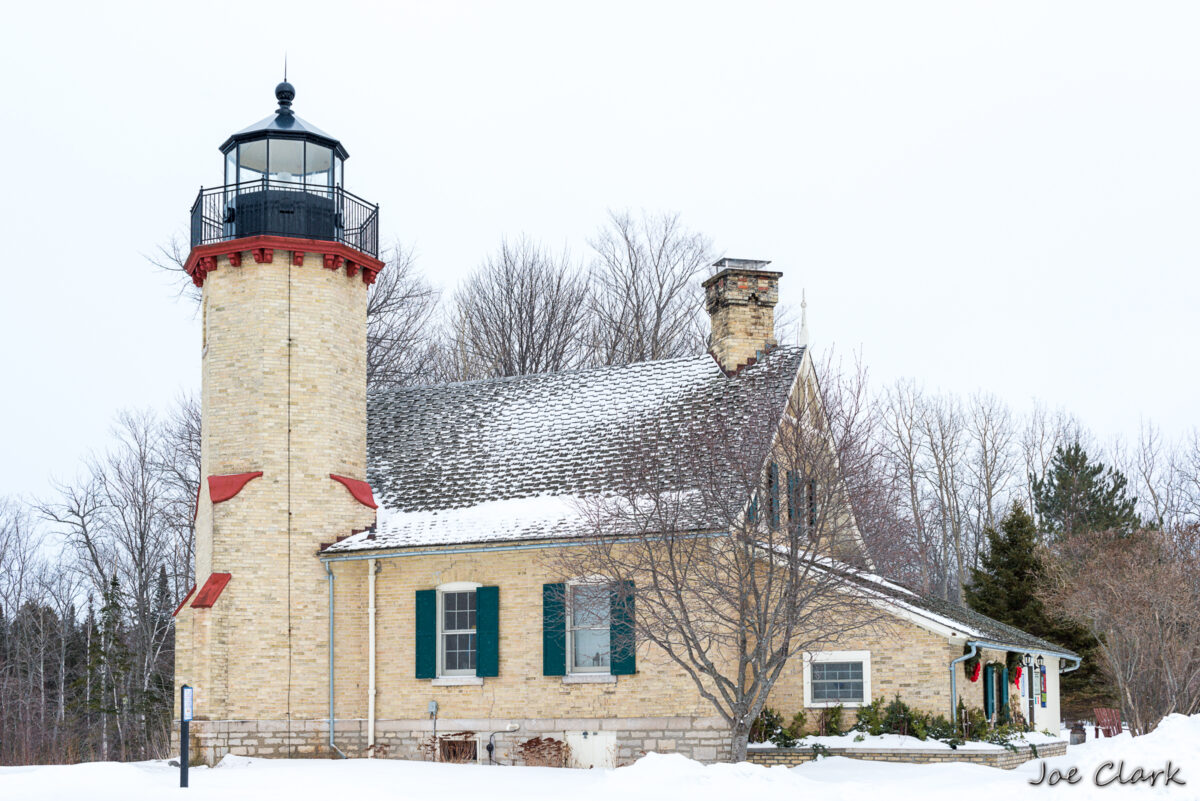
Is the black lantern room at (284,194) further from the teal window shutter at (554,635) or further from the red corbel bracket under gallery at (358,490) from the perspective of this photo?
the teal window shutter at (554,635)

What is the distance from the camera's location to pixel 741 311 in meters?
21.8

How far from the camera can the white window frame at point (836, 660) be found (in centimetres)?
1811

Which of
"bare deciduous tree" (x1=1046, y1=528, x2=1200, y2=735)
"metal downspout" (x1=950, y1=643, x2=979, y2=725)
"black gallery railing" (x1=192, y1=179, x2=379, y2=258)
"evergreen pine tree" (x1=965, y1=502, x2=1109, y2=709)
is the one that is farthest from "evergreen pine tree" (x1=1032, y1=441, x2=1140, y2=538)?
"black gallery railing" (x1=192, y1=179, x2=379, y2=258)

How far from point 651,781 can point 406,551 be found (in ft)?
22.4

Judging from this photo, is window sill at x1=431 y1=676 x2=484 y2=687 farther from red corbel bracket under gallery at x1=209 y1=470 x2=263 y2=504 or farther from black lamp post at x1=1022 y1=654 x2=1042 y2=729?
black lamp post at x1=1022 y1=654 x2=1042 y2=729

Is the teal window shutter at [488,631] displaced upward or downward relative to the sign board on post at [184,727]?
upward

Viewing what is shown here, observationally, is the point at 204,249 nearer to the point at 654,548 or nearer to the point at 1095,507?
the point at 654,548

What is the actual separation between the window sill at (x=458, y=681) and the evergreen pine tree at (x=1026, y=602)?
17268mm

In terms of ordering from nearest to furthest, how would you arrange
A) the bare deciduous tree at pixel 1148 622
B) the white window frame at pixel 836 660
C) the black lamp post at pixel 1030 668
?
1. the white window frame at pixel 836 660
2. the black lamp post at pixel 1030 668
3. the bare deciduous tree at pixel 1148 622

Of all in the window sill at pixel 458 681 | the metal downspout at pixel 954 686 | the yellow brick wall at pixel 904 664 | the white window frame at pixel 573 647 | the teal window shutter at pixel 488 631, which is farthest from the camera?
the window sill at pixel 458 681

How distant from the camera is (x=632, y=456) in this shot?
64.2 feet

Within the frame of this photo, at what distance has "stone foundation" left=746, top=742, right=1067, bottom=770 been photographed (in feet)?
56.4

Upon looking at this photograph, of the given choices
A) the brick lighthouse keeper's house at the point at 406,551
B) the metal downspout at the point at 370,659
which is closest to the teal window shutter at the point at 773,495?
the brick lighthouse keeper's house at the point at 406,551

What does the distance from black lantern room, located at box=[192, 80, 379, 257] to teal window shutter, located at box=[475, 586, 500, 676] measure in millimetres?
6795
